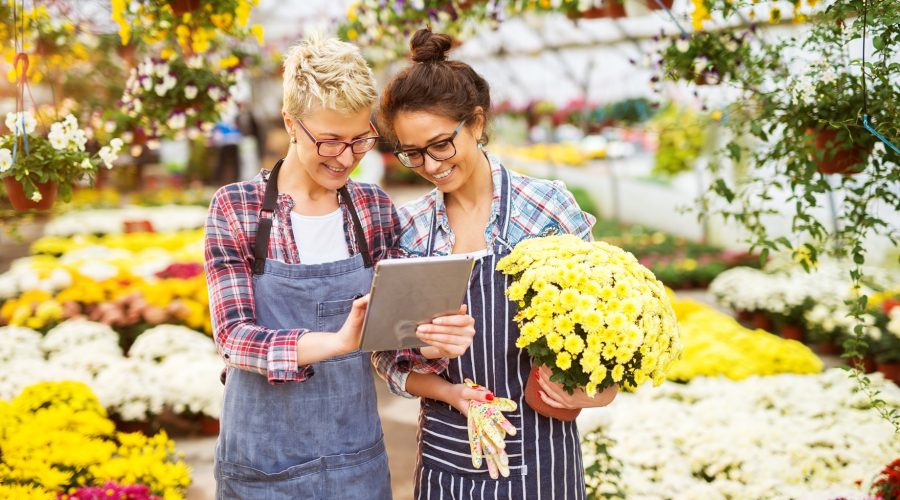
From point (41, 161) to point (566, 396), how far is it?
1582mm

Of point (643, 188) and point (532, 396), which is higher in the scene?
point (532, 396)

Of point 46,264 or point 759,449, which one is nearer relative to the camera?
point 759,449

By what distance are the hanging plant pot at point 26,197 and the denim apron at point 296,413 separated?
937 mm

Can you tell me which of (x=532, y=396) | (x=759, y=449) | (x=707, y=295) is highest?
(x=532, y=396)

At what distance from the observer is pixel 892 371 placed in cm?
468

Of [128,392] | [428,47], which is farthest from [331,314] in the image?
[128,392]

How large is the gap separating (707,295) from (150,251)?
5.05 metres

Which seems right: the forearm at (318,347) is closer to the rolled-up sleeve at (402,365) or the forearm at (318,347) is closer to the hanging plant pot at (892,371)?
the rolled-up sleeve at (402,365)

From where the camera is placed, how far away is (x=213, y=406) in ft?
13.1

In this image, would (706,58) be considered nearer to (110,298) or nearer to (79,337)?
(79,337)

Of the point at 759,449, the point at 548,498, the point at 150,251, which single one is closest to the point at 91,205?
the point at 150,251

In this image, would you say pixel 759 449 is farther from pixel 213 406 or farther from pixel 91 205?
pixel 91 205

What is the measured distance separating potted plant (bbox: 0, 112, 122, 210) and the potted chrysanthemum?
1329mm

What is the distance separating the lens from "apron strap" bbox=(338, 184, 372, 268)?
178 centimetres
